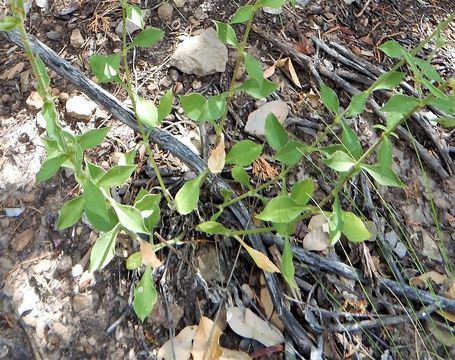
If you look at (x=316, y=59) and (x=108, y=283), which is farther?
A: (x=316, y=59)

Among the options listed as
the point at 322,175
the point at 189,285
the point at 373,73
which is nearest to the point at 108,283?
the point at 189,285

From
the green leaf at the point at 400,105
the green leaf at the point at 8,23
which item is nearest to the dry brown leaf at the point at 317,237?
the green leaf at the point at 400,105

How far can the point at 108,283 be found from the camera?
1557mm

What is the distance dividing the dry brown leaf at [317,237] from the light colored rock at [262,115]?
38 centimetres

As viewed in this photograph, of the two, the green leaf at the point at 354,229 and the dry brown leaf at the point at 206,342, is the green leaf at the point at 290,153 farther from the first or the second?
the dry brown leaf at the point at 206,342

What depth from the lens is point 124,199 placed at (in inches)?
65.6

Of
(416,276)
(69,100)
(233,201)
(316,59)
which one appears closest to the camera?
(233,201)

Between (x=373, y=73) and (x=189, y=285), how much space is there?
111cm

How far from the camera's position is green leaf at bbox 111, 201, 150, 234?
1.21 m

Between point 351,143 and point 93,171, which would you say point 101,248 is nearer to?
point 93,171

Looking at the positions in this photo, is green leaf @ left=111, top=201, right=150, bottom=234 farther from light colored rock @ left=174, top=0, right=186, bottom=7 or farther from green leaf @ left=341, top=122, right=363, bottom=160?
light colored rock @ left=174, top=0, right=186, bottom=7

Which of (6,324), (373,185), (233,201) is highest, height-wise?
(233,201)

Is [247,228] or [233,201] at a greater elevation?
[233,201]

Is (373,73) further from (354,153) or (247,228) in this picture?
(247,228)
